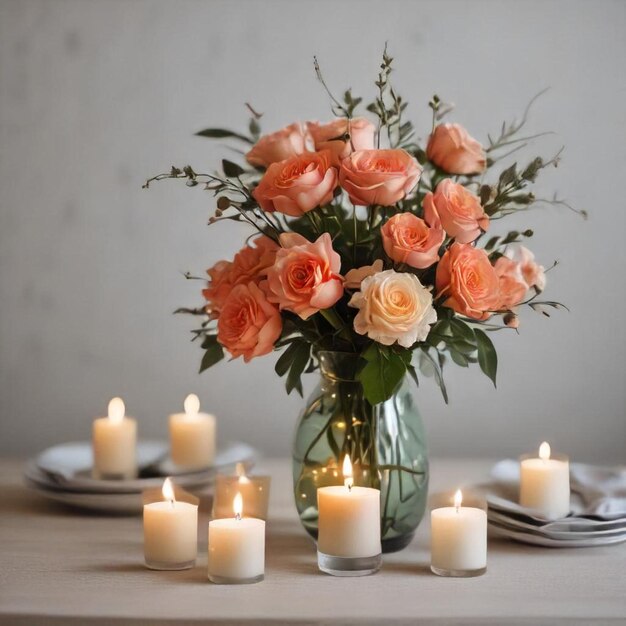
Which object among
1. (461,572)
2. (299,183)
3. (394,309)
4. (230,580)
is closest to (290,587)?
(230,580)

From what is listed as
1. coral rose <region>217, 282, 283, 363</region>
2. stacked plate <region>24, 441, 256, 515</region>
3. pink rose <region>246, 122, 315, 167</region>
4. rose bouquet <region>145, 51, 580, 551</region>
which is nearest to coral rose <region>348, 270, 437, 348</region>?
rose bouquet <region>145, 51, 580, 551</region>

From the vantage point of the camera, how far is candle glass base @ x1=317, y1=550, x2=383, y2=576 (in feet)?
3.48

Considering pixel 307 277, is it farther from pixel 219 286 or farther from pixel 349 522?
pixel 349 522

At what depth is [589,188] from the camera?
6.12 feet

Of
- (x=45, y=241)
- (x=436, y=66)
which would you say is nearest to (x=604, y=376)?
(x=436, y=66)

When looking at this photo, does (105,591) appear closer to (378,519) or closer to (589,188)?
(378,519)

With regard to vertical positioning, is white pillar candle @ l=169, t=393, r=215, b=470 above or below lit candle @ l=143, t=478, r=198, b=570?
above

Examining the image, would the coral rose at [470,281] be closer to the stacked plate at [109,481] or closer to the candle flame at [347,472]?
the candle flame at [347,472]

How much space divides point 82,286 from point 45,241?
0.12 metres

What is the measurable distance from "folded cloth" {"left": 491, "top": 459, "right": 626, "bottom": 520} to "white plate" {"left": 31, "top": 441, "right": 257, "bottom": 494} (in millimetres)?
382

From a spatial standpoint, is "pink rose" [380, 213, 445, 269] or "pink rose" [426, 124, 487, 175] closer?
"pink rose" [380, 213, 445, 269]

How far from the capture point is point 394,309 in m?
1.00

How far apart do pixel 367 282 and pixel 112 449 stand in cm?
60

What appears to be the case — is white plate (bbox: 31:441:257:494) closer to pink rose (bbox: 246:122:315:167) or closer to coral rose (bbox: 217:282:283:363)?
coral rose (bbox: 217:282:283:363)
